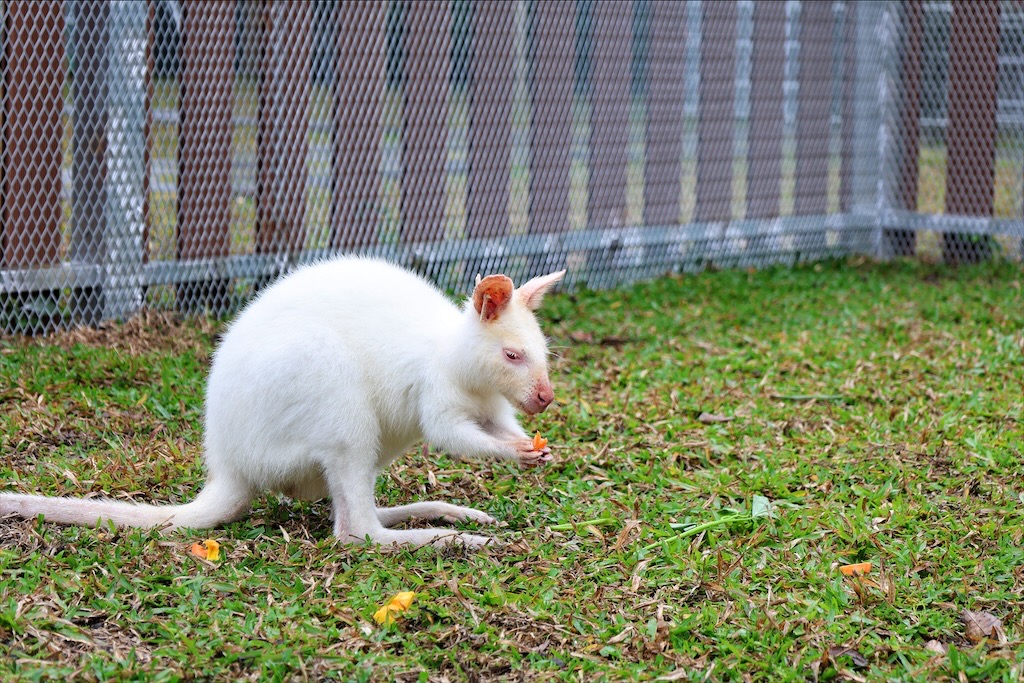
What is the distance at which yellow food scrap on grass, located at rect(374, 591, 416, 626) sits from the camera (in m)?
2.80

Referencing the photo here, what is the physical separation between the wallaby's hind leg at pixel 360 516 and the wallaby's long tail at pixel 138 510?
30cm

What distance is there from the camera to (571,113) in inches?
274

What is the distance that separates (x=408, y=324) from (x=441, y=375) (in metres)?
0.21

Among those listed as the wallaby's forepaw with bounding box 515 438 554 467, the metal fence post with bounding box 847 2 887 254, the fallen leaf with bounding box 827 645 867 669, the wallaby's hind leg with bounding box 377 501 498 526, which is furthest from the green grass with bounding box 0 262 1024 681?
the metal fence post with bounding box 847 2 887 254

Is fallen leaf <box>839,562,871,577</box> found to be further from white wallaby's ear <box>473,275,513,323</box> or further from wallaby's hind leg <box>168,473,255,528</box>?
wallaby's hind leg <box>168,473,255,528</box>

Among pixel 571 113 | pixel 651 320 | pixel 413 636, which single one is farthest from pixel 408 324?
pixel 571 113

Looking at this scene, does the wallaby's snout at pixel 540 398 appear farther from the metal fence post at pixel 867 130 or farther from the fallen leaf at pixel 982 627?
the metal fence post at pixel 867 130

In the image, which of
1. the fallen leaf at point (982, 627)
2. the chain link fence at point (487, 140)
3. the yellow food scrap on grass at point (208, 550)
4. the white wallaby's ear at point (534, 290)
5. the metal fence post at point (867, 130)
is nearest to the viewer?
the fallen leaf at point (982, 627)

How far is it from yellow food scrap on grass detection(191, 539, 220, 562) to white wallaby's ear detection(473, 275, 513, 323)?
3.13 ft

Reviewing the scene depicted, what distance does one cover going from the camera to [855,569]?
320cm

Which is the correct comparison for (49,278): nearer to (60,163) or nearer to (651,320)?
(60,163)

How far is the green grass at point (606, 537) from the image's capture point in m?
2.71

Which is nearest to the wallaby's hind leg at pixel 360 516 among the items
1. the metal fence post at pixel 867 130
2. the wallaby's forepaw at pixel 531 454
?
the wallaby's forepaw at pixel 531 454

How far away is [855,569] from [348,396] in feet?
4.83
